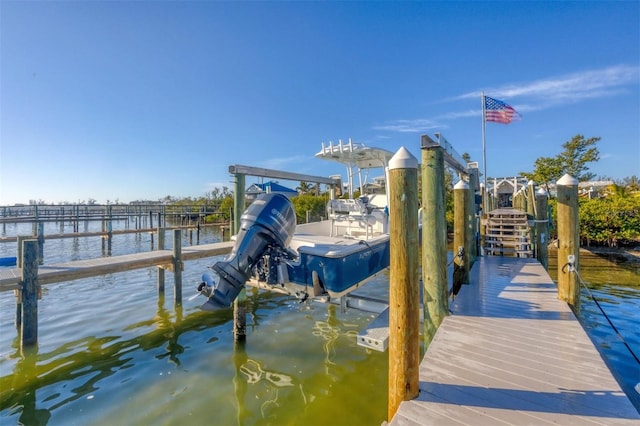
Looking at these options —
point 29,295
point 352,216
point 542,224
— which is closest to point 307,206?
point 352,216

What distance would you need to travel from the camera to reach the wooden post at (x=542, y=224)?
23.7 feet

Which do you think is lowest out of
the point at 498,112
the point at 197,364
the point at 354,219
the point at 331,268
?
the point at 197,364

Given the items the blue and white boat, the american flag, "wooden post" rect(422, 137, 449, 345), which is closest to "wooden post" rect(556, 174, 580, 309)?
"wooden post" rect(422, 137, 449, 345)

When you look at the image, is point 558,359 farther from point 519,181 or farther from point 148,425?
point 519,181

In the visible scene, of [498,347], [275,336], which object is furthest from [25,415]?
[498,347]

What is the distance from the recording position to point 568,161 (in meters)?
20.7

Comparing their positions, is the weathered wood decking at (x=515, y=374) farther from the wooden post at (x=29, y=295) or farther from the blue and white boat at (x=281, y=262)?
the wooden post at (x=29, y=295)

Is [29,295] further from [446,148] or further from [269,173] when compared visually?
[446,148]

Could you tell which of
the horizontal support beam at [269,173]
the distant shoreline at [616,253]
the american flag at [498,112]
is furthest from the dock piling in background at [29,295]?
the distant shoreline at [616,253]

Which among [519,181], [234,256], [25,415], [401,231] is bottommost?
[25,415]

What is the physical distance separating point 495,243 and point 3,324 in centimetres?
1200

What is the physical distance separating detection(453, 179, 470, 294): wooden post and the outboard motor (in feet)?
10.2

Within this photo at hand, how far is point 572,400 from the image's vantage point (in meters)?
2.23

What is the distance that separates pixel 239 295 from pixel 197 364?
3.93ft
